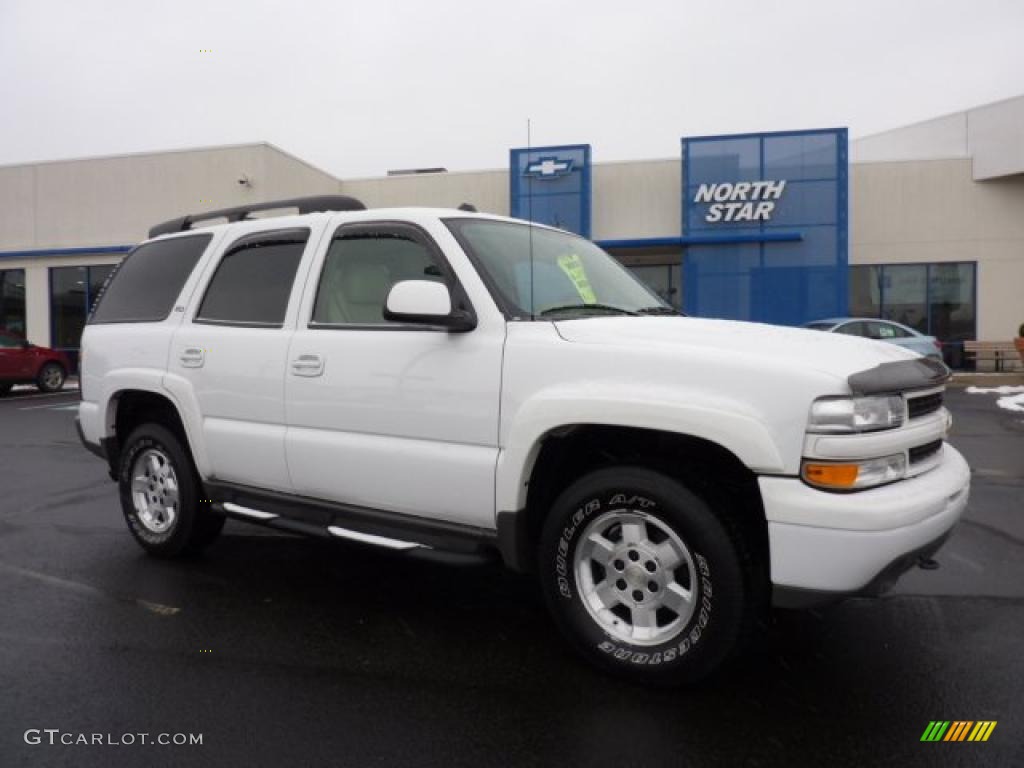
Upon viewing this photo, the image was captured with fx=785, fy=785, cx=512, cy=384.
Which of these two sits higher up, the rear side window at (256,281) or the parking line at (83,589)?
the rear side window at (256,281)

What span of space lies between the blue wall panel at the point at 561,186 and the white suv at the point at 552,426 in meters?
18.8

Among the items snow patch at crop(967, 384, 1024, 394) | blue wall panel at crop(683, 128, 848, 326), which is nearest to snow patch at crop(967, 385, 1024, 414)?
snow patch at crop(967, 384, 1024, 394)

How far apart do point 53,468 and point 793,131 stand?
65.1ft

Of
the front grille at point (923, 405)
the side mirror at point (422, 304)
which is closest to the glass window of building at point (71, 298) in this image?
the side mirror at point (422, 304)

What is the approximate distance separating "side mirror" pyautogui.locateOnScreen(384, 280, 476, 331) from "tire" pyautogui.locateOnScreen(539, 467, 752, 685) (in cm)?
88

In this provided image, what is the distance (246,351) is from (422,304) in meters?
1.37

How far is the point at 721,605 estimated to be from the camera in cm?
282

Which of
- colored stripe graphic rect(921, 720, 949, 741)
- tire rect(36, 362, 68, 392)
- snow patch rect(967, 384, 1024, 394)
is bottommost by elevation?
colored stripe graphic rect(921, 720, 949, 741)

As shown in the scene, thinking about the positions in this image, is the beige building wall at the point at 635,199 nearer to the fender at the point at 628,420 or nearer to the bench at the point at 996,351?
the bench at the point at 996,351

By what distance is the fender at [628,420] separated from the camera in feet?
8.93

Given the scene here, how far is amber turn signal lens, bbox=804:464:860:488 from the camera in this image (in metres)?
2.68

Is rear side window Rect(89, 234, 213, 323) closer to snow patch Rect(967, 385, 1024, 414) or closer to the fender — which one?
the fender

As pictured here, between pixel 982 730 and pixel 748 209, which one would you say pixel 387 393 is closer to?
pixel 982 730

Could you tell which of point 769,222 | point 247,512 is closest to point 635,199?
point 769,222
